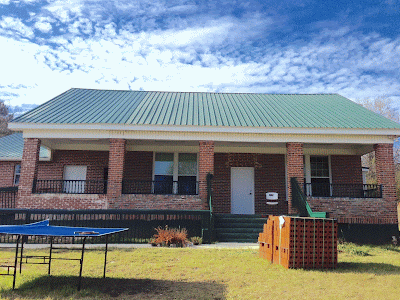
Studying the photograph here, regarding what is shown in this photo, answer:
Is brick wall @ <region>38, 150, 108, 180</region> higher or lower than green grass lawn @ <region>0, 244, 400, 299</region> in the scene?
higher

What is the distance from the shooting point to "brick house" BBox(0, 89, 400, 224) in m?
15.0

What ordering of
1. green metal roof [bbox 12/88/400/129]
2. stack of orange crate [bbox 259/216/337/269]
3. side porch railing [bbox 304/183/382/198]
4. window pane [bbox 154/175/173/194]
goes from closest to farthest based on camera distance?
stack of orange crate [bbox 259/216/337/269] < green metal roof [bbox 12/88/400/129] < window pane [bbox 154/175/173/194] < side porch railing [bbox 304/183/382/198]

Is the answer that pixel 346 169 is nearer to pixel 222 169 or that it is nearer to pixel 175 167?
pixel 222 169

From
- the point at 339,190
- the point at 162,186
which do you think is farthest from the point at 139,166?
the point at 339,190

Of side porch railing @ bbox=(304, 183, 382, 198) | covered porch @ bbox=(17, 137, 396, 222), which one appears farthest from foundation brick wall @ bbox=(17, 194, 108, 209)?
side porch railing @ bbox=(304, 183, 382, 198)

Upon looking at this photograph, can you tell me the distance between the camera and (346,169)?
18391 mm

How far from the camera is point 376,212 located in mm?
14859

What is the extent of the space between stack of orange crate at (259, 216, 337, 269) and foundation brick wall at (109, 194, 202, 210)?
22.5ft

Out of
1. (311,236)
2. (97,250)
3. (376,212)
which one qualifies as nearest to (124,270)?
(97,250)

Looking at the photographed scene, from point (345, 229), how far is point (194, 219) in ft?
20.0

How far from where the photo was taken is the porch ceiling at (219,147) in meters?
17.2

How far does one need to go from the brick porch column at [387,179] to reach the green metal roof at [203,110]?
1199 millimetres

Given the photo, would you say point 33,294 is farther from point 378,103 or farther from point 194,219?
point 378,103

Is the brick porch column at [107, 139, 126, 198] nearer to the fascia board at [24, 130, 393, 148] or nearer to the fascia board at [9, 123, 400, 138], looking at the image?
the fascia board at [24, 130, 393, 148]
